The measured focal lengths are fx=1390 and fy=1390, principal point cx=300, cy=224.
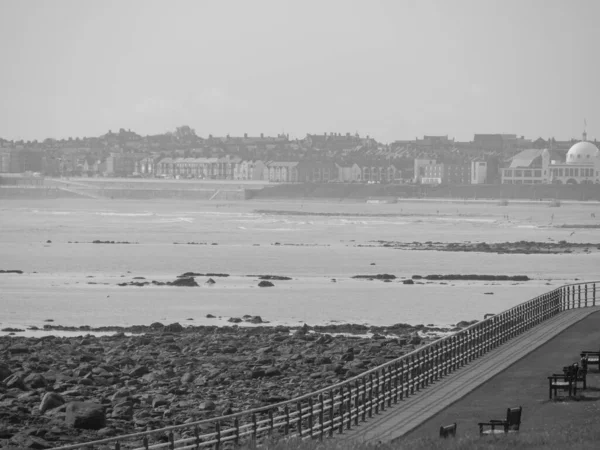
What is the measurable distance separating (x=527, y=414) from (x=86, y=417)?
6.42 metres

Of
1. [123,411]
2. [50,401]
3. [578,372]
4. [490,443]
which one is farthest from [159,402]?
[490,443]

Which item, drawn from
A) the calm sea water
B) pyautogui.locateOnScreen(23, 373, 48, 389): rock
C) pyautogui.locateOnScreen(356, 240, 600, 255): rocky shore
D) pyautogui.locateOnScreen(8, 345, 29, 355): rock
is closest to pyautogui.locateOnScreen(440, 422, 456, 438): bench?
pyautogui.locateOnScreen(23, 373, 48, 389): rock

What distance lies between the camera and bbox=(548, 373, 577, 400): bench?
815 inches

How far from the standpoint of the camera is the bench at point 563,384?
67.9ft

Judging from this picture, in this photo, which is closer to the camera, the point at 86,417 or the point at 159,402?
the point at 86,417

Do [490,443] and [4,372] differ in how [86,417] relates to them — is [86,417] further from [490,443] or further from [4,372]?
[490,443]

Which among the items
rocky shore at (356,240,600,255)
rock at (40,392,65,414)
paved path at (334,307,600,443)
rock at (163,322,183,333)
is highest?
paved path at (334,307,600,443)

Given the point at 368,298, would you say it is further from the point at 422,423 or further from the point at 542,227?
the point at 542,227

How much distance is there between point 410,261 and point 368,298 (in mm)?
19883

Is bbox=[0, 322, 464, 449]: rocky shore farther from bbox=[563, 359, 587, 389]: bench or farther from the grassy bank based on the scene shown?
the grassy bank

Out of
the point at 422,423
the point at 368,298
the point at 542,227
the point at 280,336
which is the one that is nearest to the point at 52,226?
the point at 542,227

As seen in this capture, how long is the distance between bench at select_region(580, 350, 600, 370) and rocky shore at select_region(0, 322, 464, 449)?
4256 millimetres

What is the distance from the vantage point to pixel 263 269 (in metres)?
58.5

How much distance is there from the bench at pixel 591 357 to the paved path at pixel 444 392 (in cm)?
134
